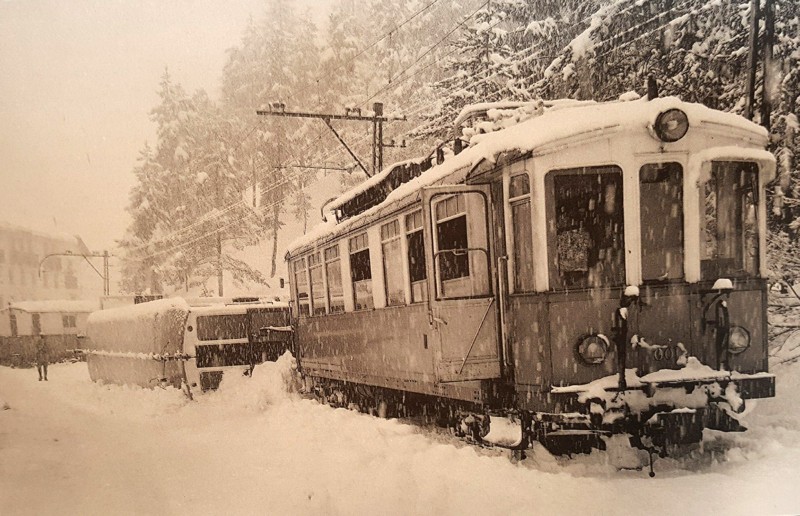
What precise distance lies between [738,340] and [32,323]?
521cm

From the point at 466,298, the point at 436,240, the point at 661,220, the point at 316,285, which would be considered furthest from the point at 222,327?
the point at 661,220

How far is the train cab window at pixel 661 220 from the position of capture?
4242mm

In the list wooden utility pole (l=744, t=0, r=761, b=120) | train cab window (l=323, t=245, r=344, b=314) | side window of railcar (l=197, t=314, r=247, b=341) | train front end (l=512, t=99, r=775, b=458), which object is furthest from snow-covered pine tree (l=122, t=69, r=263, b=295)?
wooden utility pole (l=744, t=0, r=761, b=120)

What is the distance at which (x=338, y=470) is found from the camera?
461cm

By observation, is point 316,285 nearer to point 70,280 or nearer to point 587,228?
point 70,280

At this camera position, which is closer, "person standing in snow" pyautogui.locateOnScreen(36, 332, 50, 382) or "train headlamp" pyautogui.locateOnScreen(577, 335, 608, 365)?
"train headlamp" pyautogui.locateOnScreen(577, 335, 608, 365)

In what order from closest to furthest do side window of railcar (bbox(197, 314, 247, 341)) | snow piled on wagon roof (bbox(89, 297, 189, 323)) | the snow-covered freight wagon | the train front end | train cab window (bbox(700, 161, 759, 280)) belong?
the train front end
train cab window (bbox(700, 161, 759, 280))
snow piled on wagon roof (bbox(89, 297, 189, 323))
the snow-covered freight wagon
side window of railcar (bbox(197, 314, 247, 341))

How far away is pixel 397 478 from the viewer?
14.3 feet

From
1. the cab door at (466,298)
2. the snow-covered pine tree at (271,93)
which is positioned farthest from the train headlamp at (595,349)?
the snow-covered pine tree at (271,93)

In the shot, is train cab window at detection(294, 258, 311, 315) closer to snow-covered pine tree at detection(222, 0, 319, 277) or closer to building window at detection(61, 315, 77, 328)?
snow-covered pine tree at detection(222, 0, 319, 277)

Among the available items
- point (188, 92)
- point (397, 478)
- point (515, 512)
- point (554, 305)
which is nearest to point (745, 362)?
point (554, 305)

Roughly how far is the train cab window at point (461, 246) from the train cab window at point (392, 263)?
0.66 m

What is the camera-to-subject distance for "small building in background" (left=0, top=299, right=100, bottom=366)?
4844 mm

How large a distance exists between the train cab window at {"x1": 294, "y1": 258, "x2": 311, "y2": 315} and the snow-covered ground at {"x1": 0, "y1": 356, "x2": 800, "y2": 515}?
249 centimetres
